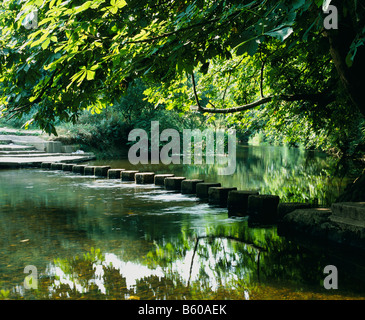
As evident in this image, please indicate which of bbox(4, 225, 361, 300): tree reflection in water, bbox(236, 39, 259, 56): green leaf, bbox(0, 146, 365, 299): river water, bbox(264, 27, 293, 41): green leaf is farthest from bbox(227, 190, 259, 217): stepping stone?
bbox(264, 27, 293, 41): green leaf

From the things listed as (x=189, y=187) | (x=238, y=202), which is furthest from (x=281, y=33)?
(x=189, y=187)

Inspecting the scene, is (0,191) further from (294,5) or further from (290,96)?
(294,5)

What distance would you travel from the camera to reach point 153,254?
6.21 metres

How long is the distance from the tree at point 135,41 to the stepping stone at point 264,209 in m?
3.01

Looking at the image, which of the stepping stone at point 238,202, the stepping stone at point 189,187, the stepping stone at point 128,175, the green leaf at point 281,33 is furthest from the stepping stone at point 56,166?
the green leaf at point 281,33

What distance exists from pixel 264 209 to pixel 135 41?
5.04 metres

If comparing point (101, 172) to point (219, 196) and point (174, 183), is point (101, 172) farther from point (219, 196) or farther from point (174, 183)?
point (219, 196)

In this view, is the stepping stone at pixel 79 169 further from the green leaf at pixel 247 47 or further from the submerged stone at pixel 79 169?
the green leaf at pixel 247 47

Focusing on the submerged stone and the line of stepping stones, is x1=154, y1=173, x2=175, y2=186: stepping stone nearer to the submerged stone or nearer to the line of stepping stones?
the line of stepping stones

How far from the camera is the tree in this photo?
440 centimetres

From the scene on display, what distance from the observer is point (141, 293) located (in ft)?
15.2

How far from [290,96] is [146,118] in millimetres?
23933

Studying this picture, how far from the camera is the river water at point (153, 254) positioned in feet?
15.5
